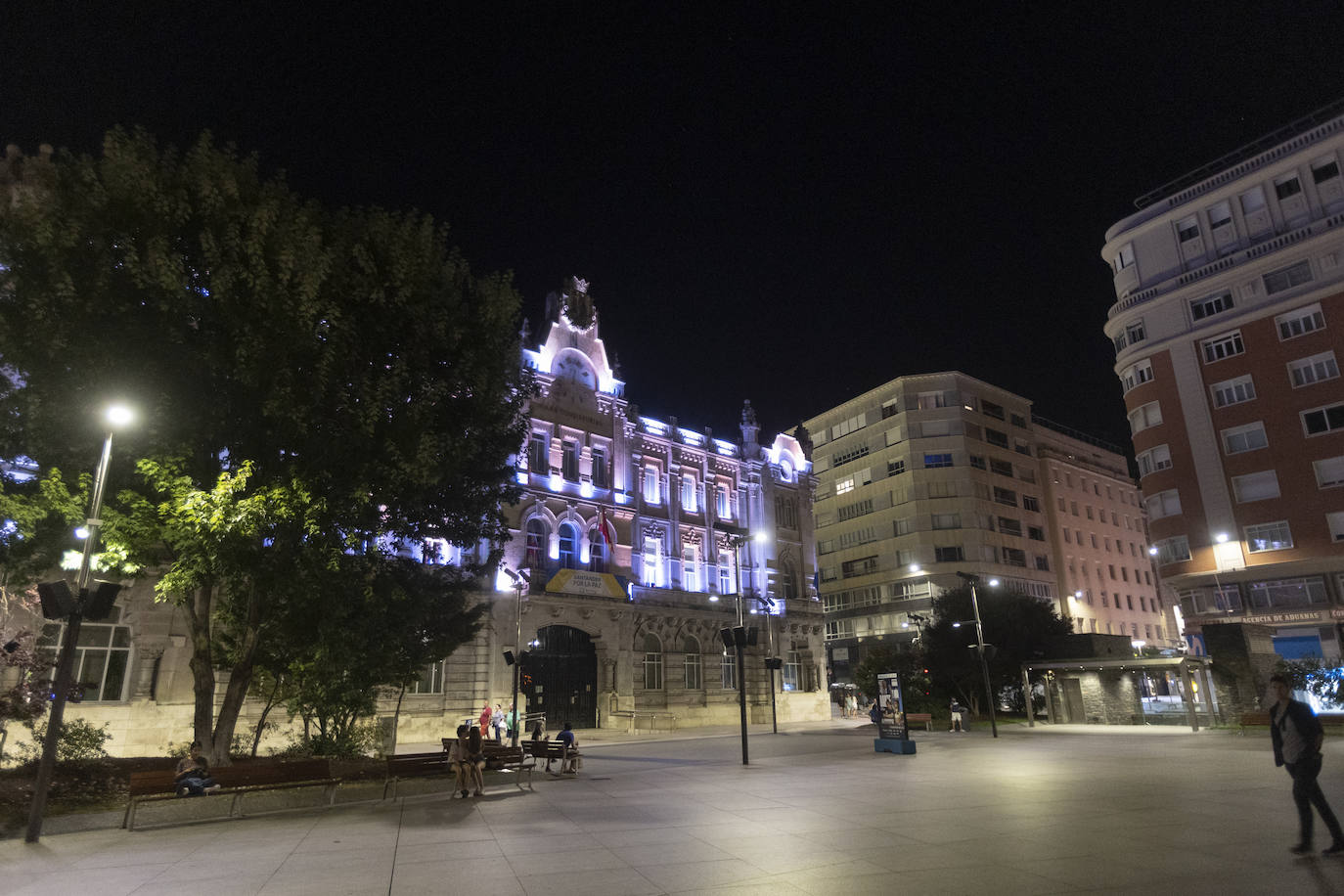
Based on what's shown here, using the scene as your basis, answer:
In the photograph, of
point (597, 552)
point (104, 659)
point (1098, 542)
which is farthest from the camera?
point (1098, 542)

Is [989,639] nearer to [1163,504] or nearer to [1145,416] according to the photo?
[1163,504]

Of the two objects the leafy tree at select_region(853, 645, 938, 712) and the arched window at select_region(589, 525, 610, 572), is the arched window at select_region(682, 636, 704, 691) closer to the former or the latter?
the arched window at select_region(589, 525, 610, 572)

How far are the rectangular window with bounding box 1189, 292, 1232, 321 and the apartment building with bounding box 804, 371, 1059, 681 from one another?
26401mm

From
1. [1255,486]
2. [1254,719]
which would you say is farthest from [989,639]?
[1254,719]

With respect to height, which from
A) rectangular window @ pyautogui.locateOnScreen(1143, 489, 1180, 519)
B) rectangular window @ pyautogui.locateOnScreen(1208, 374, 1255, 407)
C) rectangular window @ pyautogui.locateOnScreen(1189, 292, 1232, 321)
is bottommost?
rectangular window @ pyautogui.locateOnScreen(1143, 489, 1180, 519)

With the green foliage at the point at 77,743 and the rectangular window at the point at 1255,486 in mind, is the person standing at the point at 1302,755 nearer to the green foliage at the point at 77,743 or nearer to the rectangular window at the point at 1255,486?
the green foliage at the point at 77,743

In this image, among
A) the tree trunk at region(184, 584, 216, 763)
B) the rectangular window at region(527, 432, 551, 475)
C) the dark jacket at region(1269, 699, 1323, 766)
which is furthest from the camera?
the rectangular window at region(527, 432, 551, 475)

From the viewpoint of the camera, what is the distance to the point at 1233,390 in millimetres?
43875

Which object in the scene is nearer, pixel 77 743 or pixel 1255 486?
pixel 77 743

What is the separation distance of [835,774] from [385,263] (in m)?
15.7

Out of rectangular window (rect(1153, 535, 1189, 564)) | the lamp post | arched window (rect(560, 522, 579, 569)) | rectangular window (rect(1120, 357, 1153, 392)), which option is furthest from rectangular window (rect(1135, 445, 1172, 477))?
the lamp post

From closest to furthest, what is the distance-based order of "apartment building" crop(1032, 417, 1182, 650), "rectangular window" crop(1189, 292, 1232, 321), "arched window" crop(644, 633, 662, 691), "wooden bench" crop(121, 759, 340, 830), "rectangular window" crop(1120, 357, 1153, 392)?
1. "wooden bench" crop(121, 759, 340, 830)
2. "arched window" crop(644, 633, 662, 691)
3. "rectangular window" crop(1189, 292, 1232, 321)
4. "rectangular window" crop(1120, 357, 1153, 392)
5. "apartment building" crop(1032, 417, 1182, 650)

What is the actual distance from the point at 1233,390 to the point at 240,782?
51.0 meters

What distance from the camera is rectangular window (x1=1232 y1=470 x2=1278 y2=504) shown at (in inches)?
1626
